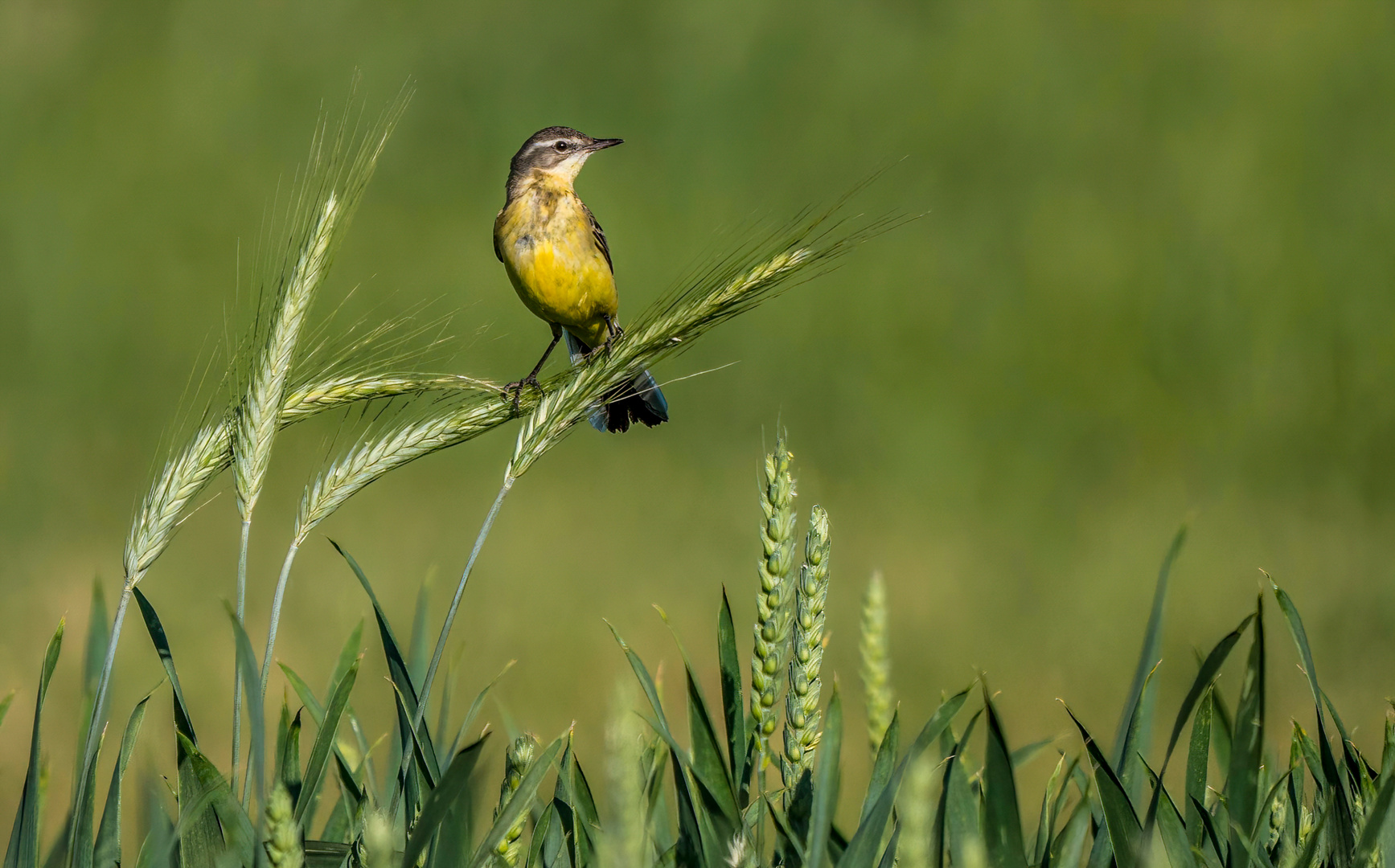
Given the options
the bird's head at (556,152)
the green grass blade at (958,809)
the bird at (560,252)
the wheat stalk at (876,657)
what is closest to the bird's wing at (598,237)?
the bird at (560,252)

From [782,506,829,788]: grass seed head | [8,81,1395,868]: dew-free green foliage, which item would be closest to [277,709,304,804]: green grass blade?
[8,81,1395,868]: dew-free green foliage

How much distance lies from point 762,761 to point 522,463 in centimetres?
30

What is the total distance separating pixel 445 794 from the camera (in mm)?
704

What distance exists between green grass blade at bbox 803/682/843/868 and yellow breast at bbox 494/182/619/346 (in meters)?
1.67

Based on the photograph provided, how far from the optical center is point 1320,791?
1.06m

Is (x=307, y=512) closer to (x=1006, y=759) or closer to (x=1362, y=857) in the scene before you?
(x=1006, y=759)

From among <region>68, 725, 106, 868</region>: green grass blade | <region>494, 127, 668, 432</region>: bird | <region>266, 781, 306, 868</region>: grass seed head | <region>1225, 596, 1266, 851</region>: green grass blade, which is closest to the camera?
<region>266, 781, 306, 868</region>: grass seed head

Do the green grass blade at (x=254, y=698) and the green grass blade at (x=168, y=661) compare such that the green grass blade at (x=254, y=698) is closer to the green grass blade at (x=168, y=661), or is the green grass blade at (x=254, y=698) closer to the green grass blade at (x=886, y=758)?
the green grass blade at (x=168, y=661)

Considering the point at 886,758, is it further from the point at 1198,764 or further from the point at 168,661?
the point at 168,661

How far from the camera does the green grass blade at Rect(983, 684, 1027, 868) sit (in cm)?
86

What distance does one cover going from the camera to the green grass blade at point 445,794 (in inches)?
27.0

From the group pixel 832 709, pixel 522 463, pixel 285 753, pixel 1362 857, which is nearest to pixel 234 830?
pixel 285 753

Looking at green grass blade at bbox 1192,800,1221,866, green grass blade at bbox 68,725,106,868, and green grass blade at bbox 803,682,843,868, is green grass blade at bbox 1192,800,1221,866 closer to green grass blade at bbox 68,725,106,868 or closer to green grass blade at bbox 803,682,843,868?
green grass blade at bbox 803,682,843,868

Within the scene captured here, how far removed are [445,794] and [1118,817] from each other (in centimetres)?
48
